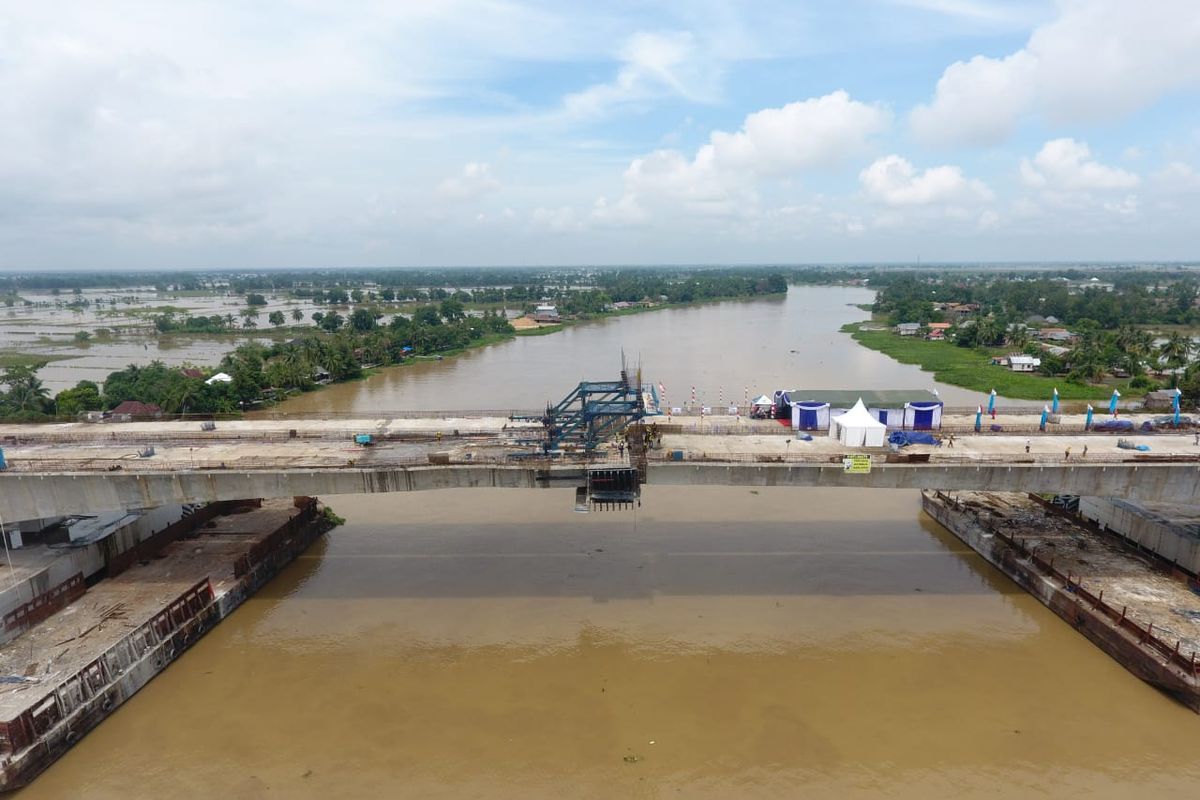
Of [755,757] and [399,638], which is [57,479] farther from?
[755,757]

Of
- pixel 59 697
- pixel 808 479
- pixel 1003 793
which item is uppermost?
pixel 808 479

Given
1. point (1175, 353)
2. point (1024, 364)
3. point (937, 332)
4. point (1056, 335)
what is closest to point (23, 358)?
point (1024, 364)

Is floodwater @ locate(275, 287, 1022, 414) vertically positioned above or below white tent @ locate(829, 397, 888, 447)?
A: below

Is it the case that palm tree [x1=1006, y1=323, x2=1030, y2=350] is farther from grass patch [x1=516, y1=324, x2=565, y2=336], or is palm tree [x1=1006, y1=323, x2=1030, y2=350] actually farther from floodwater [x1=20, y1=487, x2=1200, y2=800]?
grass patch [x1=516, y1=324, x2=565, y2=336]

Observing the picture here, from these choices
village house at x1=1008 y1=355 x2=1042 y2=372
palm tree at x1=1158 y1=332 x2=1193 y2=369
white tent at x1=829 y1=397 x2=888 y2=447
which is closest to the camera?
white tent at x1=829 y1=397 x2=888 y2=447

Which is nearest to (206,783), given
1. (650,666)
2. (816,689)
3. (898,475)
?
(650,666)

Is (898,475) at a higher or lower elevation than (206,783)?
higher

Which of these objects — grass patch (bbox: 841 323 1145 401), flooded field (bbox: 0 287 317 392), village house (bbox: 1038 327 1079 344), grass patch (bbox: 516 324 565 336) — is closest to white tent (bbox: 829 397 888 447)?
grass patch (bbox: 841 323 1145 401)
